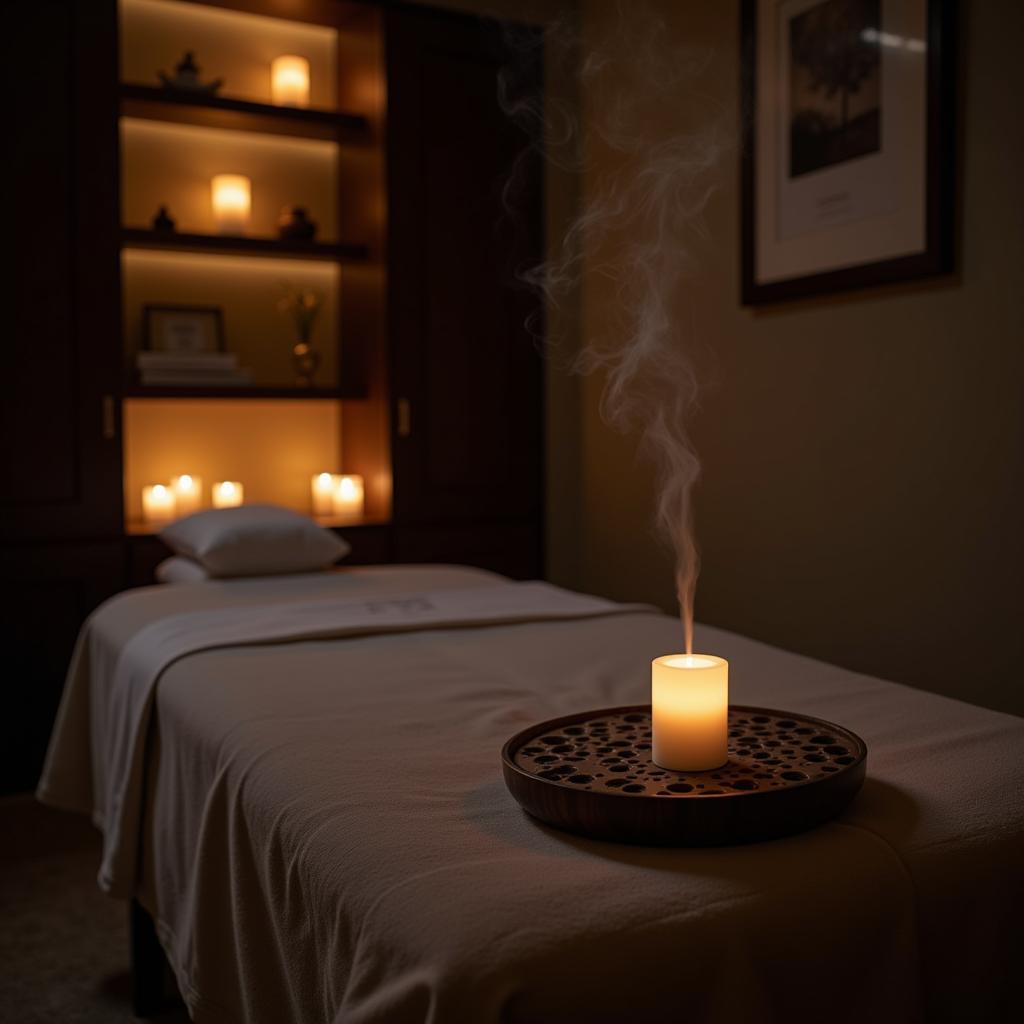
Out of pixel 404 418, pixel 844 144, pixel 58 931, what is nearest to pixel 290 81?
pixel 404 418

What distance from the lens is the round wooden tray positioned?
3.13 ft

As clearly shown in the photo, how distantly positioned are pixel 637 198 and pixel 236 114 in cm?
139

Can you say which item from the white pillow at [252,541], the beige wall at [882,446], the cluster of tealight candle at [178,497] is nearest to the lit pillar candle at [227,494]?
the cluster of tealight candle at [178,497]

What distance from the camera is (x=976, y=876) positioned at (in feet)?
3.20

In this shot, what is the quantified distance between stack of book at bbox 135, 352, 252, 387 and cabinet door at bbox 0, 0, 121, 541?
12 centimetres

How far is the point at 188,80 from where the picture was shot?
320 centimetres

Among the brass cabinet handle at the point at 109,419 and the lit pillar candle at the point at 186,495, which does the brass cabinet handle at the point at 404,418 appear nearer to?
the lit pillar candle at the point at 186,495

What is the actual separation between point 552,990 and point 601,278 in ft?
10.3

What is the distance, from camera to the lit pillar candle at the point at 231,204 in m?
3.35

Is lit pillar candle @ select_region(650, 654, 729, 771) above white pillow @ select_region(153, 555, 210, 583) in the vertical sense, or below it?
above

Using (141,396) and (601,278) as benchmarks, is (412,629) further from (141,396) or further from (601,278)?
(601,278)

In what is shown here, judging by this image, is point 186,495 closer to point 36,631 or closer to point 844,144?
point 36,631

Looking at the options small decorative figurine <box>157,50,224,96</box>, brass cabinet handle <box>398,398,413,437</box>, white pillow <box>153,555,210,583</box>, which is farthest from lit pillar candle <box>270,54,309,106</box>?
white pillow <box>153,555,210,583</box>

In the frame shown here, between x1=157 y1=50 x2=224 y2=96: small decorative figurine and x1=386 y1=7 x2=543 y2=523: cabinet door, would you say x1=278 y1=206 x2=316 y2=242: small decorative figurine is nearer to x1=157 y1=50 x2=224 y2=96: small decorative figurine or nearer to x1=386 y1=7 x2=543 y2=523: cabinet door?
x1=386 y1=7 x2=543 y2=523: cabinet door
